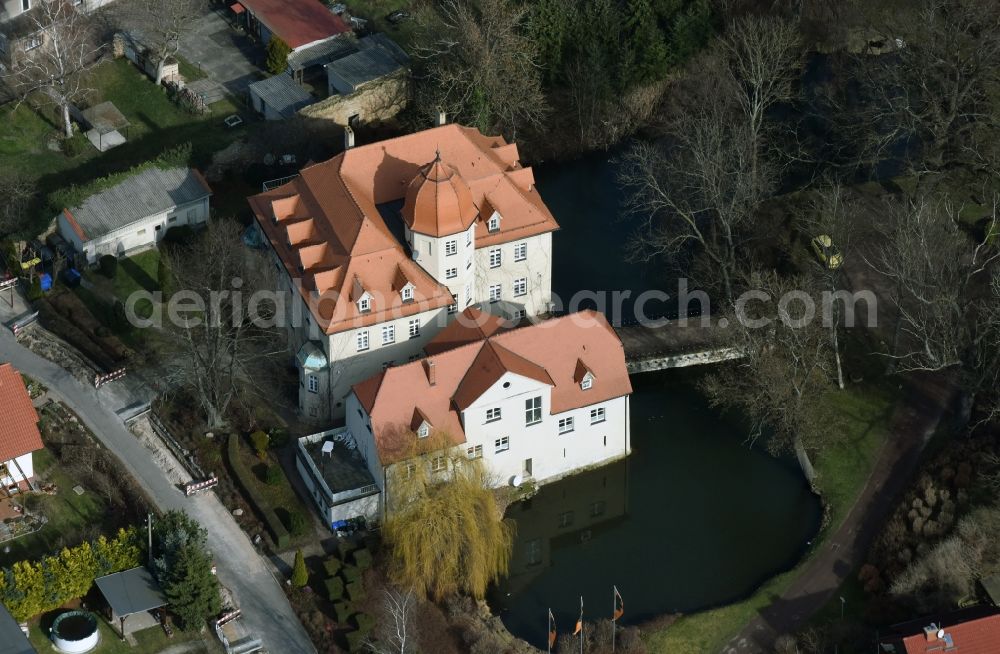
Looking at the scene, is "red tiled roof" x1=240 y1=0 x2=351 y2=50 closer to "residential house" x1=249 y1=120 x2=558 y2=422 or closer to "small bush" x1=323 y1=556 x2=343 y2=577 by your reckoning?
"residential house" x1=249 y1=120 x2=558 y2=422

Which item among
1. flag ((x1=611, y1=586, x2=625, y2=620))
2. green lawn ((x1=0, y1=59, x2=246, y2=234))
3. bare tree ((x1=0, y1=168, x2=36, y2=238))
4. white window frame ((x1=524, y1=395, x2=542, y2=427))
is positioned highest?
green lawn ((x1=0, y1=59, x2=246, y2=234))

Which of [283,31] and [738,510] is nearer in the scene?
[738,510]

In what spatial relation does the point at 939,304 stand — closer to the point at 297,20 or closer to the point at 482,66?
the point at 482,66

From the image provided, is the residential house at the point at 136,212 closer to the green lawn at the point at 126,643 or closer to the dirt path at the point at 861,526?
the green lawn at the point at 126,643

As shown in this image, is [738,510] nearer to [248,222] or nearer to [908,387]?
[908,387]

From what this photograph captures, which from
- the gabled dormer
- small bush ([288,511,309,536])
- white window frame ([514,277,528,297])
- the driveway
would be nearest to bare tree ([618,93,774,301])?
white window frame ([514,277,528,297])

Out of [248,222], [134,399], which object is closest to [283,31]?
[248,222]
